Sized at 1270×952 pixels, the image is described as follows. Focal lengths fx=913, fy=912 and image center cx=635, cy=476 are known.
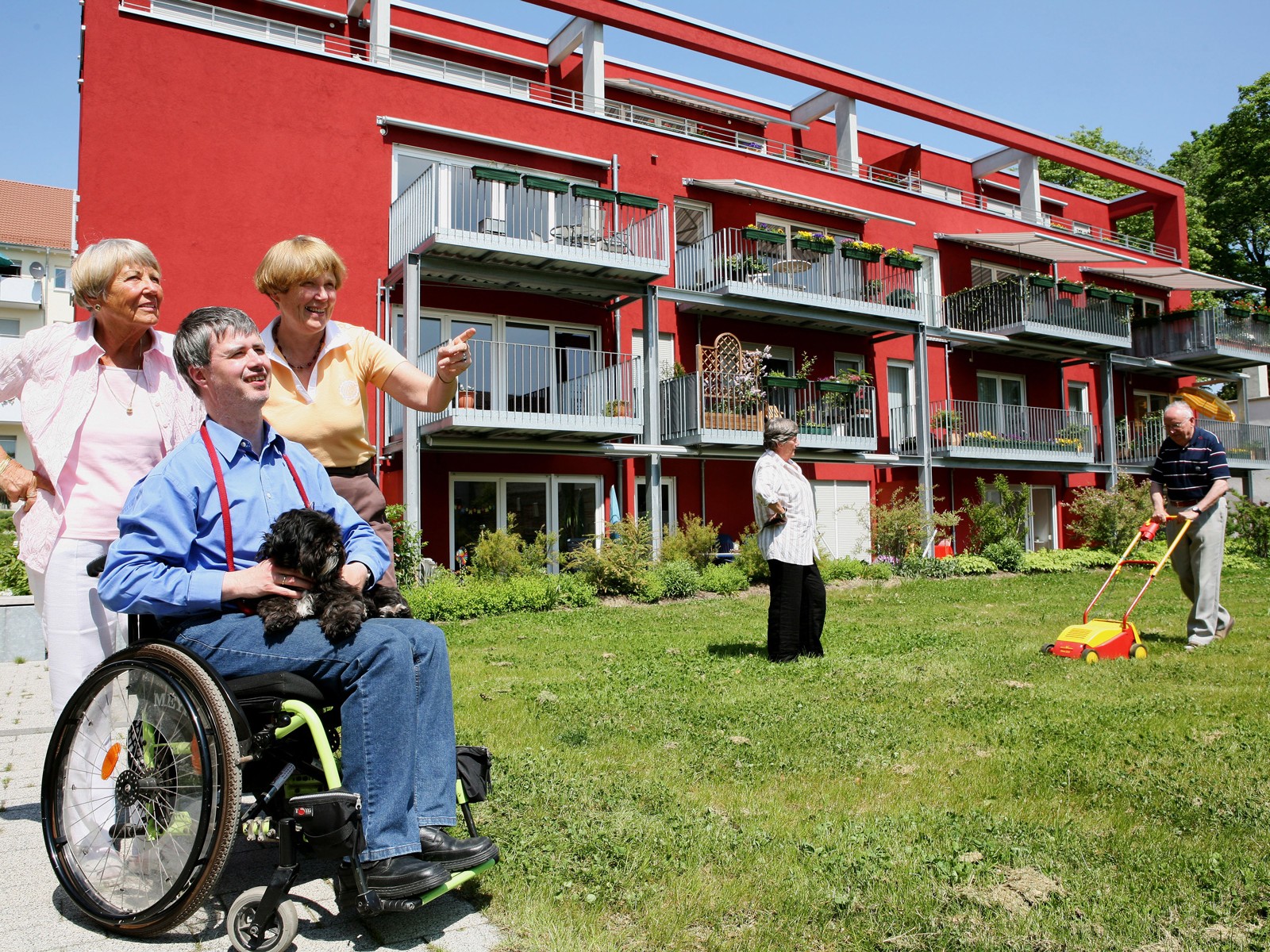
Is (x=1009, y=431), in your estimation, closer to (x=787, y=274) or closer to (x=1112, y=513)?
(x=1112, y=513)

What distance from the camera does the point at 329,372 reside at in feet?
12.0

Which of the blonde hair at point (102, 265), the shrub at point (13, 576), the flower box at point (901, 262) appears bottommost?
the shrub at point (13, 576)

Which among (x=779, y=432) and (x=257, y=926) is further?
(x=779, y=432)

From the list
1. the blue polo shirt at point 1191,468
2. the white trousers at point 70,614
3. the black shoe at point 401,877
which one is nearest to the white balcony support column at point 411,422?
the blue polo shirt at point 1191,468

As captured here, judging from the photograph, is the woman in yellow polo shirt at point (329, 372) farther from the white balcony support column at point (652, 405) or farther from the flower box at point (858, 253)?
the flower box at point (858, 253)

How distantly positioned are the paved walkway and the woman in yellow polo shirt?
1.24 meters

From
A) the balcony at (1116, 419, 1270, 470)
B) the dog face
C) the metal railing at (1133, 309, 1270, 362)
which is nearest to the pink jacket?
the dog face

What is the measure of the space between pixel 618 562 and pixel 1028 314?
14649 mm

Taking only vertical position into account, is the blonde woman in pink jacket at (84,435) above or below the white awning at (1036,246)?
below

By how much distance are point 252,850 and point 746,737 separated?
2430 millimetres

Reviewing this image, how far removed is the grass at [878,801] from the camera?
8.54 feet

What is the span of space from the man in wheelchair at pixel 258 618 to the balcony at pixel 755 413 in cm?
1443

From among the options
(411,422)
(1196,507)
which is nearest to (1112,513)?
(1196,507)

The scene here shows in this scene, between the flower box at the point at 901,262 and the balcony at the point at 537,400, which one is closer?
the balcony at the point at 537,400
